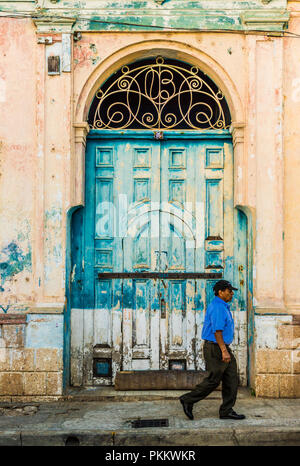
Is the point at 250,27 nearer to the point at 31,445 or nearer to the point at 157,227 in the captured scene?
the point at 157,227

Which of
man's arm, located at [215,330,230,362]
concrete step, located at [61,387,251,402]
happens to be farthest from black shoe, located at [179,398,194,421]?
concrete step, located at [61,387,251,402]

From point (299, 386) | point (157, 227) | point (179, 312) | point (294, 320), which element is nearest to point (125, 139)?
point (157, 227)

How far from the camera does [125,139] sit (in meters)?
7.29

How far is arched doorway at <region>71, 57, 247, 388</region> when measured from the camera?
7137mm

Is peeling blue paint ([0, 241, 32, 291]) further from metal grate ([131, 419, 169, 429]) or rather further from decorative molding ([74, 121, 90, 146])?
metal grate ([131, 419, 169, 429])

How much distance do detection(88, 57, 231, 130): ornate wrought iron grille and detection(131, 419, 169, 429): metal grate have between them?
368 cm

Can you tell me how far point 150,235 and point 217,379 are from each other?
2281 mm

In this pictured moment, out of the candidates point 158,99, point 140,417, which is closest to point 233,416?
point 140,417

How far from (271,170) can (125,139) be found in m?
1.94

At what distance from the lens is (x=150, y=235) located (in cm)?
724

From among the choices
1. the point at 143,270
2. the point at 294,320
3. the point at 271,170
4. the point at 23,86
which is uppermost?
the point at 23,86

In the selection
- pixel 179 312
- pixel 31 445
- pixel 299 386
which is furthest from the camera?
pixel 179 312

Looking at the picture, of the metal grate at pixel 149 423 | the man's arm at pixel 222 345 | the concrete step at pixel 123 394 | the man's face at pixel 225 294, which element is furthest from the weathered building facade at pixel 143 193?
the metal grate at pixel 149 423

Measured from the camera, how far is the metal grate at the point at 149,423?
5621 millimetres
